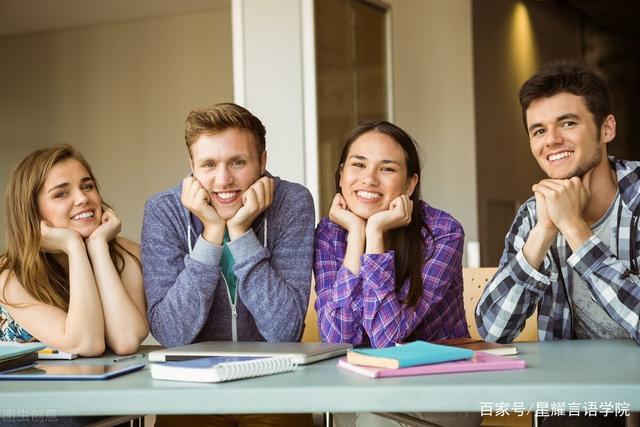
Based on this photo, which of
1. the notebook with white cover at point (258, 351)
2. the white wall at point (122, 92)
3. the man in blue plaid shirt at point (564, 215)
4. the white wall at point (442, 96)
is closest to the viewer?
the notebook with white cover at point (258, 351)

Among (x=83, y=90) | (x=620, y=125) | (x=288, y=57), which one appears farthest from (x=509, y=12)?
(x=83, y=90)

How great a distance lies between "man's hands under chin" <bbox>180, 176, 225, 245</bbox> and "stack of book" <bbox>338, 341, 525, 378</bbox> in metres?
0.62

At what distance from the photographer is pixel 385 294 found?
1830 millimetres

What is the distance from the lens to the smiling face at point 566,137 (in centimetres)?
200

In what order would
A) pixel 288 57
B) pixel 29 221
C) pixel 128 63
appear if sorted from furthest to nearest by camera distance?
pixel 128 63, pixel 288 57, pixel 29 221

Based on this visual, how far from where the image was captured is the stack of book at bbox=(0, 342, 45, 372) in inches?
58.1

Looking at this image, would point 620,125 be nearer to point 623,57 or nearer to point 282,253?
point 623,57

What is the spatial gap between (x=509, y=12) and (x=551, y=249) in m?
5.19

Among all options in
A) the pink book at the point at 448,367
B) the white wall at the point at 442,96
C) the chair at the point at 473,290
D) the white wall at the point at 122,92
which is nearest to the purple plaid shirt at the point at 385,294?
the chair at the point at 473,290

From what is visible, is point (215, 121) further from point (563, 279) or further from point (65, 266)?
point (563, 279)

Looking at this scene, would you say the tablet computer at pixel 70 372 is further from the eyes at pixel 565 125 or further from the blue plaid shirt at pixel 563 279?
the eyes at pixel 565 125

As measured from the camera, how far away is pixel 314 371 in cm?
136

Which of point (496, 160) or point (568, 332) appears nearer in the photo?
point (568, 332)

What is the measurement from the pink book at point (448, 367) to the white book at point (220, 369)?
12 centimetres
